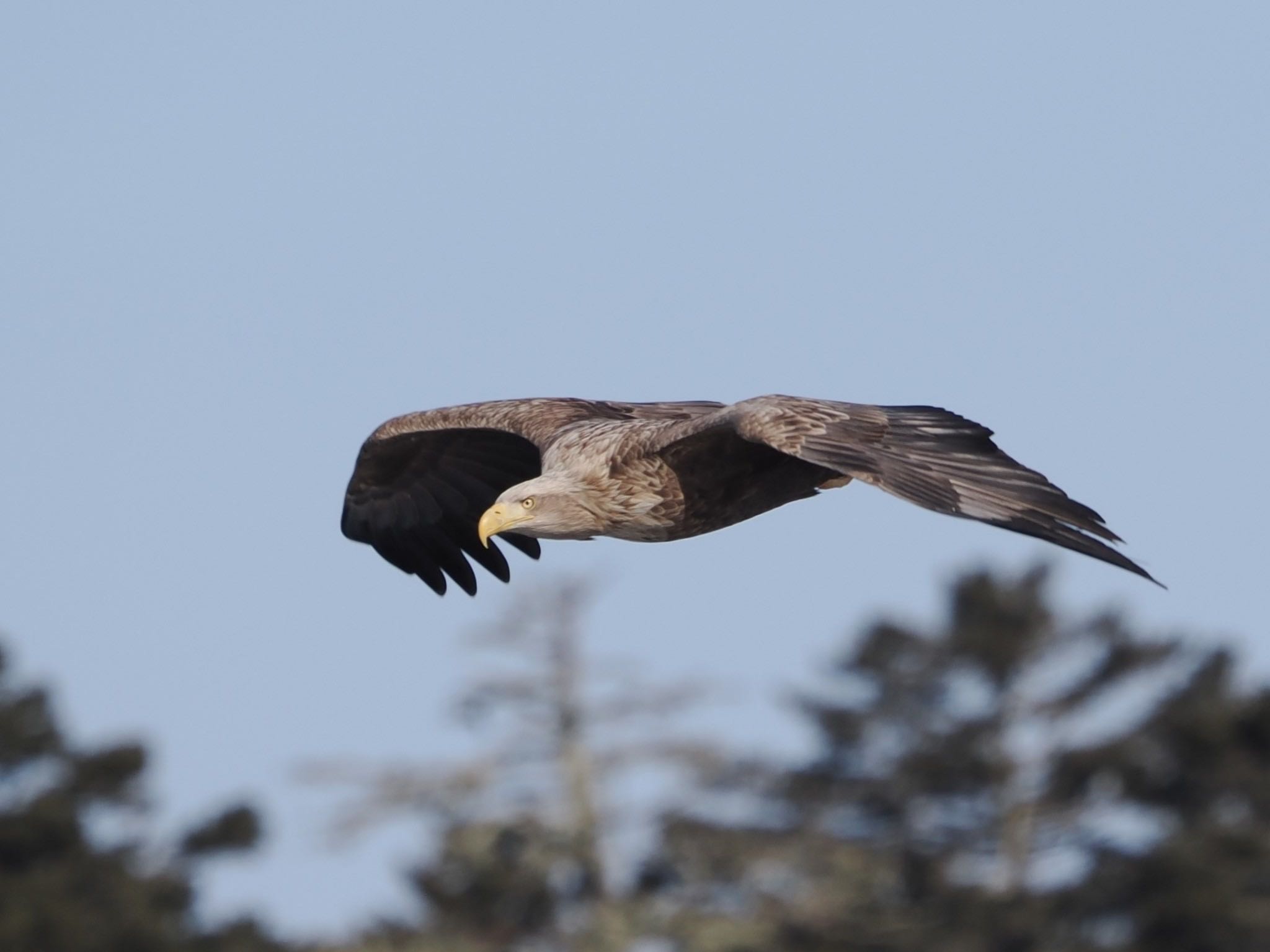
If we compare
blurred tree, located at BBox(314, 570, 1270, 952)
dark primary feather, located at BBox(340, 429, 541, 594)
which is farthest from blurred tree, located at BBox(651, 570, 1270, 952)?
dark primary feather, located at BBox(340, 429, 541, 594)

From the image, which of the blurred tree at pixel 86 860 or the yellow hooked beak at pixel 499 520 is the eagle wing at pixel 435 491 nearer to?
the yellow hooked beak at pixel 499 520

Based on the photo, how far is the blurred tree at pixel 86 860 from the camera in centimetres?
2534

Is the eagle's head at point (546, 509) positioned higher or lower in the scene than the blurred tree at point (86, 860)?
lower

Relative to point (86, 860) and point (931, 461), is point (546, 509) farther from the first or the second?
point (86, 860)

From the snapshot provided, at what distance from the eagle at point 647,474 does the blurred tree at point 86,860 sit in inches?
449

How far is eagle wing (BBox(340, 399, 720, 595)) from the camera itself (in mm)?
14555

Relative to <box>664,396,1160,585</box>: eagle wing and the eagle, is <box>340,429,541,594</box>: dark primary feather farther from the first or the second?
<box>664,396,1160,585</box>: eagle wing

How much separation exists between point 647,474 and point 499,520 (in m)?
0.73

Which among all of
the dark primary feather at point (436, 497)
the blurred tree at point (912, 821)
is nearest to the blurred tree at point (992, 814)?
the blurred tree at point (912, 821)

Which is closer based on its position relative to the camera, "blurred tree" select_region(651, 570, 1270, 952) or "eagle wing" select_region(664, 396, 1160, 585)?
"eagle wing" select_region(664, 396, 1160, 585)

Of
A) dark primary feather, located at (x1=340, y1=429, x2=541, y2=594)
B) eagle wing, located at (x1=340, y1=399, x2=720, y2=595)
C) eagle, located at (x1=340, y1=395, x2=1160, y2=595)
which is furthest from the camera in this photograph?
dark primary feather, located at (x1=340, y1=429, x2=541, y2=594)

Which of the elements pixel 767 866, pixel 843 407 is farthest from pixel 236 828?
pixel 843 407

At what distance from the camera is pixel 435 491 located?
1488cm

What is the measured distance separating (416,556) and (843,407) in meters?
3.67
